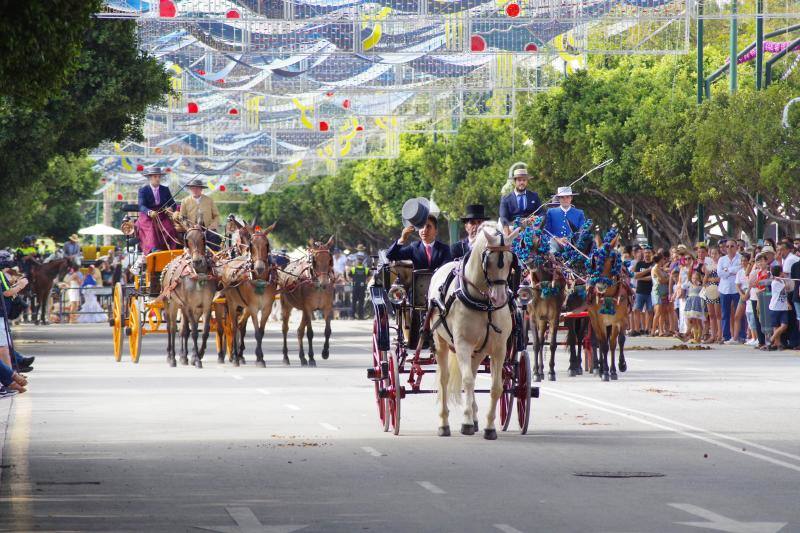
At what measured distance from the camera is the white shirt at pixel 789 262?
32.5 m

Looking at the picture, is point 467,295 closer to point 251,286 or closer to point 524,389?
point 524,389

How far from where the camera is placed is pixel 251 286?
1170 inches

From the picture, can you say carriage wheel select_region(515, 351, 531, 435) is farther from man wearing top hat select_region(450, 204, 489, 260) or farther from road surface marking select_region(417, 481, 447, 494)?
road surface marking select_region(417, 481, 447, 494)

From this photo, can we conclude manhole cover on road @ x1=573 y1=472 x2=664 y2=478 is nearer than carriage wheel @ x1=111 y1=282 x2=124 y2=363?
Yes

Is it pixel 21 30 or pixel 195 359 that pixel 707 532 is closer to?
pixel 21 30

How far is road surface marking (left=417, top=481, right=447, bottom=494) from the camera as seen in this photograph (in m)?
13.0

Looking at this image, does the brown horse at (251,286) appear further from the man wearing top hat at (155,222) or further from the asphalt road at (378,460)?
the asphalt road at (378,460)

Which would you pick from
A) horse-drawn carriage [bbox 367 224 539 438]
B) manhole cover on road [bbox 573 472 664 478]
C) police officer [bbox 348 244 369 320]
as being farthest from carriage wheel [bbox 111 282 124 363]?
police officer [bbox 348 244 369 320]

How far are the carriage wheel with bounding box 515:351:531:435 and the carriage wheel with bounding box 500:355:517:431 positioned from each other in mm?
69

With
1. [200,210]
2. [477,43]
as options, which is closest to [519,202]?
[200,210]

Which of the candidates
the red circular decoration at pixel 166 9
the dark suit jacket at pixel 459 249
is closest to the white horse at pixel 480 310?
the dark suit jacket at pixel 459 249

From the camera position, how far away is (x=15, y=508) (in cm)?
1217

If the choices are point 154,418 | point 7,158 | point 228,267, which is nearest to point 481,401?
point 154,418

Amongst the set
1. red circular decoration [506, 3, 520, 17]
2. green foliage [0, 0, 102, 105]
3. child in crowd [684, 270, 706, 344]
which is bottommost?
child in crowd [684, 270, 706, 344]
